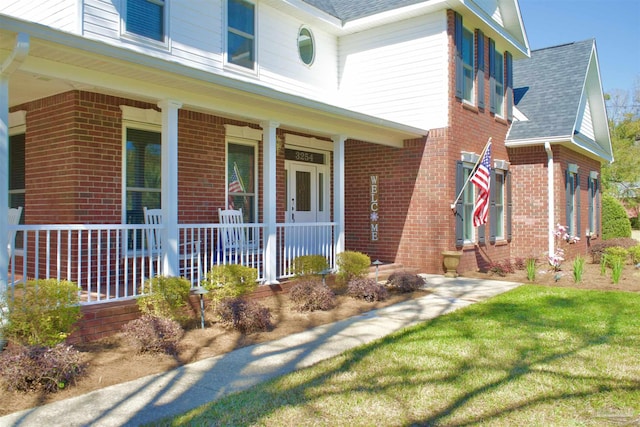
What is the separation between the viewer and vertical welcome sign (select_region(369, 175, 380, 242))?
476 inches

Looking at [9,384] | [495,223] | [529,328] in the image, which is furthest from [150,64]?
[495,223]

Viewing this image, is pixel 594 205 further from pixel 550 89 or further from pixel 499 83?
pixel 499 83

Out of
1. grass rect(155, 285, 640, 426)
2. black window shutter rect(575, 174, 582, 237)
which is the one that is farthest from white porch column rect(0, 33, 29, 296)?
black window shutter rect(575, 174, 582, 237)

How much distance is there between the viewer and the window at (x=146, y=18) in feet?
26.7

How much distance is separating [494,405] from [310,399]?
1.39 meters

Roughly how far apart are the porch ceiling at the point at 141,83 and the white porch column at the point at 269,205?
302mm

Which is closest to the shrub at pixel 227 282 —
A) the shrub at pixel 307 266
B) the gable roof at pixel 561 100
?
the shrub at pixel 307 266

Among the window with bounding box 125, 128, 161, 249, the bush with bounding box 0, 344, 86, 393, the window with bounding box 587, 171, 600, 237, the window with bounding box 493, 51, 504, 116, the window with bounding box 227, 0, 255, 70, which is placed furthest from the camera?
the window with bounding box 587, 171, 600, 237

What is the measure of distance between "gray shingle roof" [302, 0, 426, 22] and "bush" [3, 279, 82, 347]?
28.6ft

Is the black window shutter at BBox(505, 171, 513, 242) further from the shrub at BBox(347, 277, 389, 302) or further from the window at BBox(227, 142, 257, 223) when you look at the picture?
the window at BBox(227, 142, 257, 223)

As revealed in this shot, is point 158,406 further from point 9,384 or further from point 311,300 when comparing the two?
point 311,300

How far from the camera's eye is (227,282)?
6582 mm

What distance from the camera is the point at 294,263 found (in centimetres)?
829

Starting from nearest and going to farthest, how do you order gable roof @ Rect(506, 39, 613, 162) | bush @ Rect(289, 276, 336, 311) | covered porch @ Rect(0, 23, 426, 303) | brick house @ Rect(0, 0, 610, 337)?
covered porch @ Rect(0, 23, 426, 303) < brick house @ Rect(0, 0, 610, 337) < bush @ Rect(289, 276, 336, 311) < gable roof @ Rect(506, 39, 613, 162)
